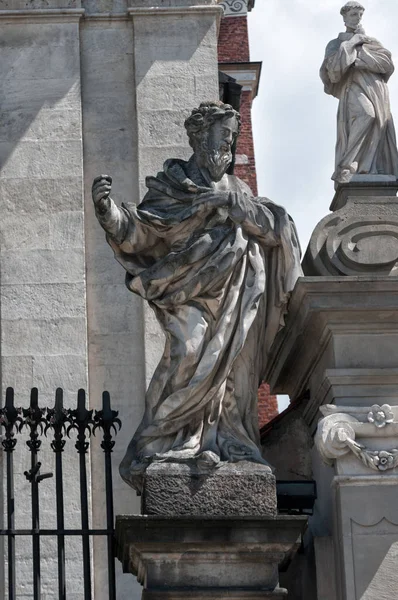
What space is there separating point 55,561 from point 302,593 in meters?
2.99

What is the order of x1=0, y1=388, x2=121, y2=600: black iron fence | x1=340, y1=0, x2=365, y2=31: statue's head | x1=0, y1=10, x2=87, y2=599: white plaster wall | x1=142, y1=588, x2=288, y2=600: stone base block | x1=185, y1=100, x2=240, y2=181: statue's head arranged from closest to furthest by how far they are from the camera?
x1=142, y1=588, x2=288, y2=600: stone base block < x1=0, y1=388, x2=121, y2=600: black iron fence < x1=185, y1=100, x2=240, y2=181: statue's head < x1=340, y1=0, x2=365, y2=31: statue's head < x1=0, y1=10, x2=87, y2=599: white plaster wall

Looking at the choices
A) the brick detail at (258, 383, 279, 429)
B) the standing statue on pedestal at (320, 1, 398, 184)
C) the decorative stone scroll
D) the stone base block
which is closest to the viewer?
the stone base block

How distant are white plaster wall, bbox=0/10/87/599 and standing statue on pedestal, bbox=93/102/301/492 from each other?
332 cm

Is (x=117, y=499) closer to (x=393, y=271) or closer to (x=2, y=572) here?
(x=2, y=572)

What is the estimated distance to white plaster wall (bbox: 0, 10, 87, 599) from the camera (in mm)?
12656

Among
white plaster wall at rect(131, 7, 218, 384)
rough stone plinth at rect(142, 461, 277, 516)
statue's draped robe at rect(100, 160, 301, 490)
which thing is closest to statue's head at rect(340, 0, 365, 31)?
white plaster wall at rect(131, 7, 218, 384)

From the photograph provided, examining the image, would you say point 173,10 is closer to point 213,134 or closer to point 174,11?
point 174,11

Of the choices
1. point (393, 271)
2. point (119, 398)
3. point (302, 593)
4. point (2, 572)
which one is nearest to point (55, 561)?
point (2, 572)

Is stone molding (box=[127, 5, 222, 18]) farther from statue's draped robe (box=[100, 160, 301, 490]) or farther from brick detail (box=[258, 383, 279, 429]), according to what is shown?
brick detail (box=[258, 383, 279, 429])

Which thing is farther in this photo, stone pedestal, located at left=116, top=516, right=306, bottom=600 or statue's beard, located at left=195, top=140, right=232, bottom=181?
statue's beard, located at left=195, top=140, right=232, bottom=181

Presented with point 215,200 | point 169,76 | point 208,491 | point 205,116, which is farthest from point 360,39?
point 208,491

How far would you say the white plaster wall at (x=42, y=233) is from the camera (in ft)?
41.5

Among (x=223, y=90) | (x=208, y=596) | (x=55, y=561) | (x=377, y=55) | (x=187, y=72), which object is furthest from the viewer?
(x=223, y=90)

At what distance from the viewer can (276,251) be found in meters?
9.65
